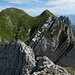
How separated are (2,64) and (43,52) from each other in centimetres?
5927

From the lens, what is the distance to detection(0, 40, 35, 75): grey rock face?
256 ft

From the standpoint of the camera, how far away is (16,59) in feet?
270

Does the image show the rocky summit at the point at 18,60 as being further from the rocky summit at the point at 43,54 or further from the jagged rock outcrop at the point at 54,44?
the jagged rock outcrop at the point at 54,44

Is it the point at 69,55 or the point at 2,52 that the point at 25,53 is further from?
the point at 69,55

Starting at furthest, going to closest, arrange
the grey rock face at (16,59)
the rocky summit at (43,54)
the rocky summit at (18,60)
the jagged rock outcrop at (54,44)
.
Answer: the jagged rock outcrop at (54,44), the grey rock face at (16,59), the rocky summit at (18,60), the rocky summit at (43,54)

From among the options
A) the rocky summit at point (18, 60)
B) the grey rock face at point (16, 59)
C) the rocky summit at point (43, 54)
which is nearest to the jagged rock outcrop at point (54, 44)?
the rocky summit at point (43, 54)

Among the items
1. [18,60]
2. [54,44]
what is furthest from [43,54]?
[18,60]

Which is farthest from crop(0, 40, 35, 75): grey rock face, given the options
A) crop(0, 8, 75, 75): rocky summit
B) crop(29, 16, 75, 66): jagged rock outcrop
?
crop(29, 16, 75, 66): jagged rock outcrop

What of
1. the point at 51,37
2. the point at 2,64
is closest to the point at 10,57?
the point at 2,64

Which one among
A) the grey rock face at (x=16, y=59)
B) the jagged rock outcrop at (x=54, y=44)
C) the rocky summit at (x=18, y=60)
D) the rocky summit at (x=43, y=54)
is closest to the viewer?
the rocky summit at (x=43, y=54)

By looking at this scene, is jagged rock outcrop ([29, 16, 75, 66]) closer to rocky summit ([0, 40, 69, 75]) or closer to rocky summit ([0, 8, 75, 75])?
rocky summit ([0, 8, 75, 75])

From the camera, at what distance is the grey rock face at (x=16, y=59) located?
78.0m

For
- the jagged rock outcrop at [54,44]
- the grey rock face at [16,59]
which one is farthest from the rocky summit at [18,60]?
the jagged rock outcrop at [54,44]

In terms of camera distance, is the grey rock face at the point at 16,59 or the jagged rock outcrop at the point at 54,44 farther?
the jagged rock outcrop at the point at 54,44
